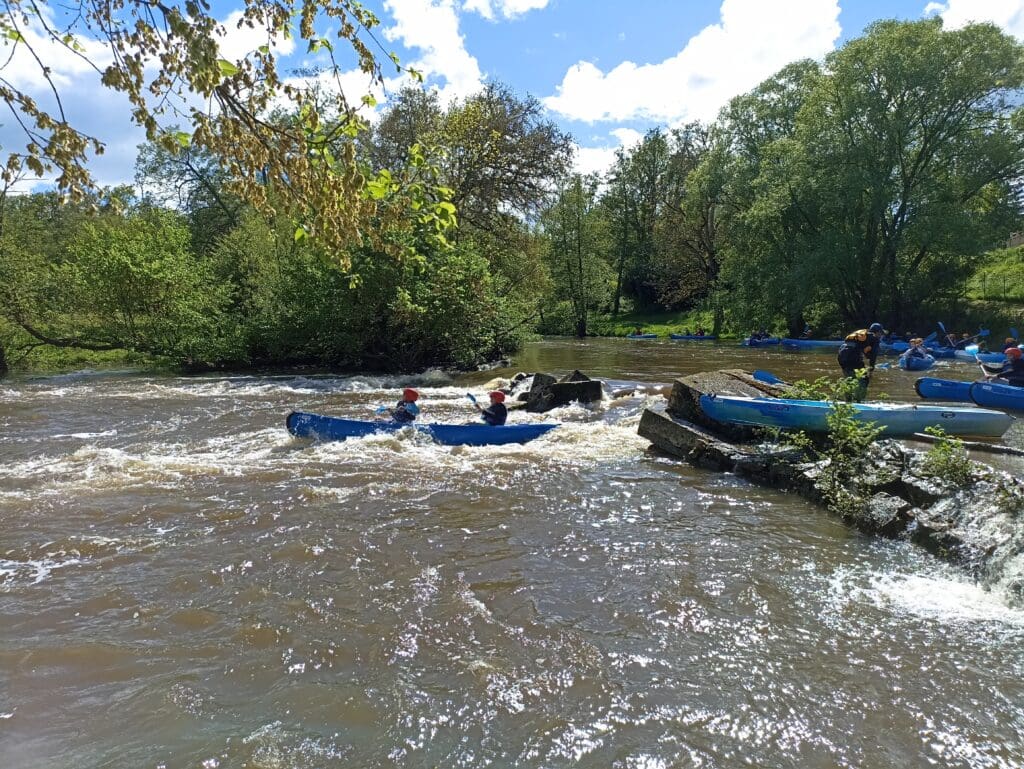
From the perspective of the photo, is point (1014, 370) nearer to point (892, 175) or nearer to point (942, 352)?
point (942, 352)

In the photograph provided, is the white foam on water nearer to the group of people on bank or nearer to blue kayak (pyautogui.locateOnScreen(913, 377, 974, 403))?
the group of people on bank

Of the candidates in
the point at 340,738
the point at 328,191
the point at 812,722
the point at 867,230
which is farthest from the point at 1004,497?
the point at 867,230

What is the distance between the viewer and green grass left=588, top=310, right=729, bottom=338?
39250 millimetres

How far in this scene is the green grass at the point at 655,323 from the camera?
3925 cm

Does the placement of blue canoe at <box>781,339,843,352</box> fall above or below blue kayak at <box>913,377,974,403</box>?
below

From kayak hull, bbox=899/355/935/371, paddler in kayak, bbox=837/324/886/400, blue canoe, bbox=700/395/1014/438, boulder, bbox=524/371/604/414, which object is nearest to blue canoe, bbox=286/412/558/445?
boulder, bbox=524/371/604/414

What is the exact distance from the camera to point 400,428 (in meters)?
9.90

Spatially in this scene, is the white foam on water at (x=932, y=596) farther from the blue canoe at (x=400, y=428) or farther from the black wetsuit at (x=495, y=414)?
the black wetsuit at (x=495, y=414)

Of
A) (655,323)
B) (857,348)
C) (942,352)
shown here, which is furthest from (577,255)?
(857,348)

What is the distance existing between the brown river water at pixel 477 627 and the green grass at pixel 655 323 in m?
31.0

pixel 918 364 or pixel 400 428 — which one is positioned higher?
pixel 400 428

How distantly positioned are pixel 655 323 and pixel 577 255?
773 cm

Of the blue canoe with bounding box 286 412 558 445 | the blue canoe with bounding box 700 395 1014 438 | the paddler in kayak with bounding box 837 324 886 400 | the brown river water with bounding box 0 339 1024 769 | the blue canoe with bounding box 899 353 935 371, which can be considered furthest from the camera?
the blue canoe with bounding box 899 353 935 371

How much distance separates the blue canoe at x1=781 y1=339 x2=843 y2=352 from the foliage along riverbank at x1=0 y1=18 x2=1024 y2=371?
A: 1891mm
